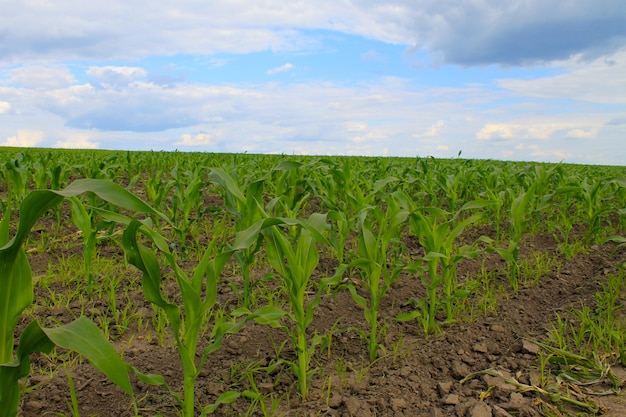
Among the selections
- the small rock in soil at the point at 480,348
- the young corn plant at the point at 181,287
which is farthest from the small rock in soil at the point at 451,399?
→ the young corn plant at the point at 181,287

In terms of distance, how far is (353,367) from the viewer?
2.75 metres

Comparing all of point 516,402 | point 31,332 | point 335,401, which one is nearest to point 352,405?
point 335,401

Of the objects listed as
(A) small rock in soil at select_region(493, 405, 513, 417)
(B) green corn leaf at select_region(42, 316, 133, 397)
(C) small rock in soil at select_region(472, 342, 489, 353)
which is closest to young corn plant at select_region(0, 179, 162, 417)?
(B) green corn leaf at select_region(42, 316, 133, 397)

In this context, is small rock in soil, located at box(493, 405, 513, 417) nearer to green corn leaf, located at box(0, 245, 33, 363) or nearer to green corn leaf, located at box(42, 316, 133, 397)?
green corn leaf, located at box(42, 316, 133, 397)

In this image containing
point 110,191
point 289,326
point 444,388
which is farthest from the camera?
point 289,326

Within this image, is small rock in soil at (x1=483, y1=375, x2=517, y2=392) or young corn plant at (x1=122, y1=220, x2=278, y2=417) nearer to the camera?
young corn plant at (x1=122, y1=220, x2=278, y2=417)

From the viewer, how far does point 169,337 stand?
120 inches

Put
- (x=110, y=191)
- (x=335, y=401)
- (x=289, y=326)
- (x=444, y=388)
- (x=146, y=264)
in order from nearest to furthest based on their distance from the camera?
(x=110, y=191)
(x=146, y=264)
(x=335, y=401)
(x=444, y=388)
(x=289, y=326)

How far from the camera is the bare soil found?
7.63 feet

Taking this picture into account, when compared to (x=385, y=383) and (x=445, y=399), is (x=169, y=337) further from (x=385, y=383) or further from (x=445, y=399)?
(x=445, y=399)

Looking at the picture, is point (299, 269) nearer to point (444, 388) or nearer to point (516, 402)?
point (444, 388)

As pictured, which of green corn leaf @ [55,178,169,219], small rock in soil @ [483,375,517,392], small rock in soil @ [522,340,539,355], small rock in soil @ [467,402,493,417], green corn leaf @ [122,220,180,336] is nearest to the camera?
green corn leaf @ [55,178,169,219]

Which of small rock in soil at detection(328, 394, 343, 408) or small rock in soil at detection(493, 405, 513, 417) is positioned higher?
small rock in soil at detection(493, 405, 513, 417)

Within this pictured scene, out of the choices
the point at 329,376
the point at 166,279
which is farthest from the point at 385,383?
the point at 166,279
